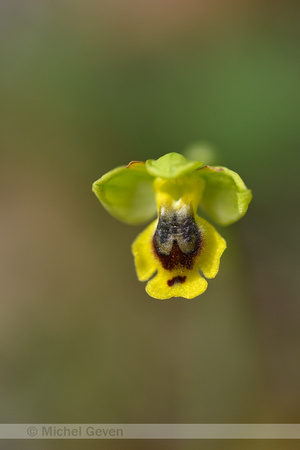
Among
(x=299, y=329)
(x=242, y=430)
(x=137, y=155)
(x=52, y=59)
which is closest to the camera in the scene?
(x=242, y=430)

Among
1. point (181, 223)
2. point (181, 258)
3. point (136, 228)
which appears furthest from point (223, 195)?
point (136, 228)

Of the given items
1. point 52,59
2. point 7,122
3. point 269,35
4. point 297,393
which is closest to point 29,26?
point 52,59

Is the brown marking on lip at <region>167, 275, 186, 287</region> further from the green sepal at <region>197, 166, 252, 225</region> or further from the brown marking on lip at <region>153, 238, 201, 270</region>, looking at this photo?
the green sepal at <region>197, 166, 252, 225</region>

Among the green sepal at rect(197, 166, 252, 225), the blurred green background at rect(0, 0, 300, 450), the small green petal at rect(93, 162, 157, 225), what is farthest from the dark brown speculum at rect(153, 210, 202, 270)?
the blurred green background at rect(0, 0, 300, 450)

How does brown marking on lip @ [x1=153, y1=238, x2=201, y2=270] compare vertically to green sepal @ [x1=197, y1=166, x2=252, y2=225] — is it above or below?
below

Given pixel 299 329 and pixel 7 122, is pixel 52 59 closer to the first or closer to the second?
pixel 7 122
